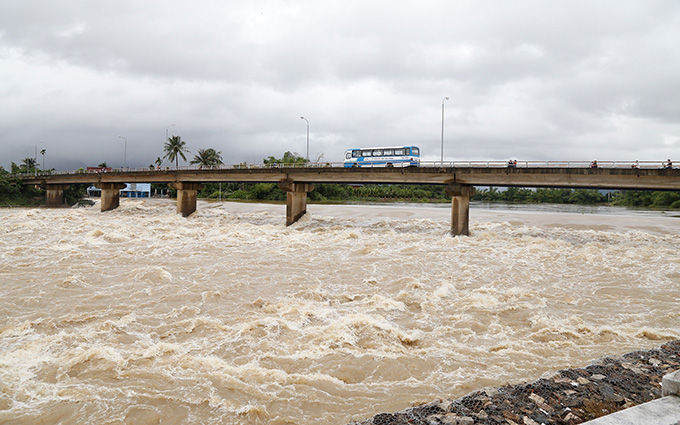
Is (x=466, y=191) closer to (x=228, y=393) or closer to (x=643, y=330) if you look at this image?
(x=643, y=330)

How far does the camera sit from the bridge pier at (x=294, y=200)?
1757 inches

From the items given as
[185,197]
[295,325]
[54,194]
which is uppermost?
[185,197]

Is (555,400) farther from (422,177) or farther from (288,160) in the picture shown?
(288,160)

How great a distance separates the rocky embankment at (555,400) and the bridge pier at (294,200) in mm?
38196

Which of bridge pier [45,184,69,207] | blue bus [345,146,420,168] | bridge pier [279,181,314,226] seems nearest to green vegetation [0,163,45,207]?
bridge pier [45,184,69,207]

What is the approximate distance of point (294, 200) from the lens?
1789 inches

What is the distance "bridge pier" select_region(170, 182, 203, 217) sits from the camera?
53.8 metres

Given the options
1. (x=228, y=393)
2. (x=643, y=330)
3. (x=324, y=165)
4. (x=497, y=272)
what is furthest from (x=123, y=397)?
(x=324, y=165)

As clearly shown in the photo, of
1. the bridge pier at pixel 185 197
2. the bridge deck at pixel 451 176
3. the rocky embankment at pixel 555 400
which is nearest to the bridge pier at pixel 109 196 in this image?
the bridge deck at pixel 451 176

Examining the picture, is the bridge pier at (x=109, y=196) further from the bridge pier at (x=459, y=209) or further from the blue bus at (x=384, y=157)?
the bridge pier at (x=459, y=209)

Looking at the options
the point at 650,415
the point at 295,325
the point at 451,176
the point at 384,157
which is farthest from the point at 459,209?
the point at 650,415

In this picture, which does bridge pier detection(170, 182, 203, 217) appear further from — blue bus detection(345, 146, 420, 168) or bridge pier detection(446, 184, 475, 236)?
bridge pier detection(446, 184, 475, 236)

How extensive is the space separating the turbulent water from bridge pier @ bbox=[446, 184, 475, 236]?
29.0 ft

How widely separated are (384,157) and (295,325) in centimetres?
3464
